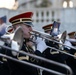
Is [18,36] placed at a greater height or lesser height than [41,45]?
greater

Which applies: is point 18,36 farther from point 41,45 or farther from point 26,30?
point 41,45

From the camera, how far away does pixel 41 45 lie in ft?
24.2

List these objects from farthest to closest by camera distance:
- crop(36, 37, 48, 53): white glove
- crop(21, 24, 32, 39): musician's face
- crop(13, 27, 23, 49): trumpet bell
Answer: crop(36, 37, 48, 53): white glove, crop(21, 24, 32, 39): musician's face, crop(13, 27, 23, 49): trumpet bell

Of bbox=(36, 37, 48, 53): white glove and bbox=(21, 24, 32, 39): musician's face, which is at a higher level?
bbox=(21, 24, 32, 39): musician's face

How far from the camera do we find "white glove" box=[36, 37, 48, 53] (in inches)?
287

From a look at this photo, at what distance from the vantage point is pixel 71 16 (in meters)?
13.3

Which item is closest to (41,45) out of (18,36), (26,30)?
(26,30)

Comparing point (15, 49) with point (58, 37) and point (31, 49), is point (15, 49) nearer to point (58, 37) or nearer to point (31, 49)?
point (31, 49)

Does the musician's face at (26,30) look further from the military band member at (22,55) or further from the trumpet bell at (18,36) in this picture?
the trumpet bell at (18,36)

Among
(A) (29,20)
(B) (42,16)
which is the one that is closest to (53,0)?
(B) (42,16)

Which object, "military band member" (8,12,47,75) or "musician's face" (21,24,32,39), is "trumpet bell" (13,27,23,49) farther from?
"musician's face" (21,24,32,39)

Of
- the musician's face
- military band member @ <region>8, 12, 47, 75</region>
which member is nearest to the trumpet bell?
military band member @ <region>8, 12, 47, 75</region>

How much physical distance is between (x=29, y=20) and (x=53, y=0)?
1509cm

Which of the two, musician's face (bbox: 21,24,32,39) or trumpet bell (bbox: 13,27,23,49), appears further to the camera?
musician's face (bbox: 21,24,32,39)
